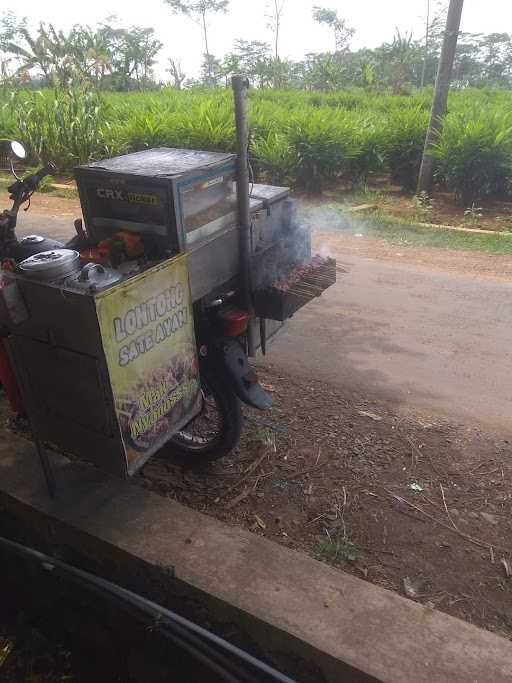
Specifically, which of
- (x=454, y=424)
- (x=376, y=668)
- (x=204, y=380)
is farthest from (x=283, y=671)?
(x=454, y=424)

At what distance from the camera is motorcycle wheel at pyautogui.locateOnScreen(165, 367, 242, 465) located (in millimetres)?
2650

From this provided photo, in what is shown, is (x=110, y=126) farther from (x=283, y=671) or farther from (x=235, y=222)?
(x=283, y=671)

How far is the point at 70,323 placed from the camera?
6.31ft

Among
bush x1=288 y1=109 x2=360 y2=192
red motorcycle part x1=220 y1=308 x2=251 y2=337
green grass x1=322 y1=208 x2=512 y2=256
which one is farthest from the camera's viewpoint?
bush x1=288 y1=109 x2=360 y2=192

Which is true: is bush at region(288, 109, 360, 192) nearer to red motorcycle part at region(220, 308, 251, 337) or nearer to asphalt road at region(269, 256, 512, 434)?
asphalt road at region(269, 256, 512, 434)

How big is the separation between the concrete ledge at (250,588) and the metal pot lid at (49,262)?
41.9 inches

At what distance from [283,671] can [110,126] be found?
35.9 feet

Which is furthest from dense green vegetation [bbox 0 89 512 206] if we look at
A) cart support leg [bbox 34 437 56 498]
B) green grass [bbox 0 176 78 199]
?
cart support leg [bbox 34 437 56 498]

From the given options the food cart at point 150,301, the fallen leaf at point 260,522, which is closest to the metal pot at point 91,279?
the food cart at point 150,301

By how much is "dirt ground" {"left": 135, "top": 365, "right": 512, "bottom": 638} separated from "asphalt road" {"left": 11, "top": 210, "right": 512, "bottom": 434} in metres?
0.30

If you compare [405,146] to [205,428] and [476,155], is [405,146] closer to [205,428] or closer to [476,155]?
[476,155]

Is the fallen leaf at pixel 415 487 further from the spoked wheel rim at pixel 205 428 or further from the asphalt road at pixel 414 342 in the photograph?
the spoked wheel rim at pixel 205 428

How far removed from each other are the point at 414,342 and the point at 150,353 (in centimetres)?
268

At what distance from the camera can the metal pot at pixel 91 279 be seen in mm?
1877
